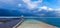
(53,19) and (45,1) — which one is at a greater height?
(45,1)

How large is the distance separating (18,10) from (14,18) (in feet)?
0.49

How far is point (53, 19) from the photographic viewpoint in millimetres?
1953

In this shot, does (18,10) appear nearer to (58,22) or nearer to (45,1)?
(45,1)

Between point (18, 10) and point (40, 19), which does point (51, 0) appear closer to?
point (40, 19)

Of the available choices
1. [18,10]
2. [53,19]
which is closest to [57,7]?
[53,19]

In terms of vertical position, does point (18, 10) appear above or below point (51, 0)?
below

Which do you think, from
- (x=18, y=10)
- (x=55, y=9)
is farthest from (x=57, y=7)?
(x=18, y=10)

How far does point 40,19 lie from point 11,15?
49 centimetres

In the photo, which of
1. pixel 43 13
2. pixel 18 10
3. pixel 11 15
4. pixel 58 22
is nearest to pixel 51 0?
pixel 43 13

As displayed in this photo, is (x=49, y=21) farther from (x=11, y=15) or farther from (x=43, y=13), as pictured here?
(x=11, y=15)

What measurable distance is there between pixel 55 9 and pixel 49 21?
0.75 ft

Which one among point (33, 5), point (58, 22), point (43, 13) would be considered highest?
point (33, 5)

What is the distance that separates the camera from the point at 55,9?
1.97m

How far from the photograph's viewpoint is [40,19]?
1957 millimetres
